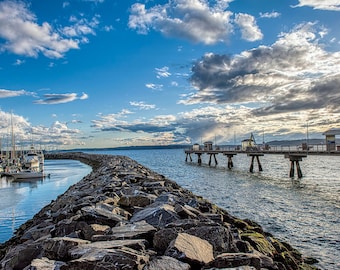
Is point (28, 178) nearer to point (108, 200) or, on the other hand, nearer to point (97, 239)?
point (108, 200)

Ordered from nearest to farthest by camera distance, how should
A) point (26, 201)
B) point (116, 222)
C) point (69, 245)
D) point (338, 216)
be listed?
point (69, 245) < point (116, 222) < point (338, 216) < point (26, 201)

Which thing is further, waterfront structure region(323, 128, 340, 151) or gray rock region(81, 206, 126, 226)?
waterfront structure region(323, 128, 340, 151)

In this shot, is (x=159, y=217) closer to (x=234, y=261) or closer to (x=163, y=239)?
(x=163, y=239)

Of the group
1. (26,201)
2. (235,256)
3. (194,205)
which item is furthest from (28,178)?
(235,256)

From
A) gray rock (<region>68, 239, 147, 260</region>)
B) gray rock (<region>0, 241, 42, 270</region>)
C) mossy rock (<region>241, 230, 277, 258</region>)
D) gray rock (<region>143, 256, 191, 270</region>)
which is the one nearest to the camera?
gray rock (<region>143, 256, 191, 270</region>)

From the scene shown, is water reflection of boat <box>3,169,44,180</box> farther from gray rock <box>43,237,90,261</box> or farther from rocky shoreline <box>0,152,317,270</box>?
gray rock <box>43,237,90,261</box>

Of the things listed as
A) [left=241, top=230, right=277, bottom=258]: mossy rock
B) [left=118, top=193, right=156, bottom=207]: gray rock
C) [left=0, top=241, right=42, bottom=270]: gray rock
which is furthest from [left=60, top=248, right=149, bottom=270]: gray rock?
[left=118, top=193, right=156, bottom=207]: gray rock

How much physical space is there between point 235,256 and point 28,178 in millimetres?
31209

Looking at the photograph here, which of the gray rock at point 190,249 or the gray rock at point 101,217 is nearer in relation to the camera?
the gray rock at point 190,249

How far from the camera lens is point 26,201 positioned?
18.0 meters

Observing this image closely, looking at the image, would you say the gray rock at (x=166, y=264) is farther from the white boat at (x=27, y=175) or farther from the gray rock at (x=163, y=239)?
the white boat at (x=27, y=175)

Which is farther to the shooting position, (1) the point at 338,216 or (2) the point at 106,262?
(1) the point at 338,216

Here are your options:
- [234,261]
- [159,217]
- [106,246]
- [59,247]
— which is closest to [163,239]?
[106,246]

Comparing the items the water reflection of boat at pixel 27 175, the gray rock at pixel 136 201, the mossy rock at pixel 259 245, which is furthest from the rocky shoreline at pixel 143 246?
the water reflection of boat at pixel 27 175
